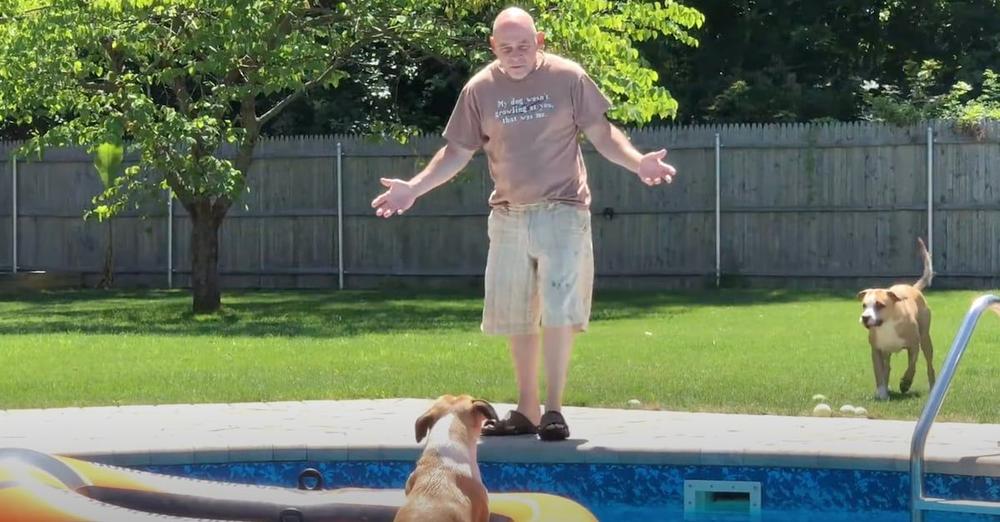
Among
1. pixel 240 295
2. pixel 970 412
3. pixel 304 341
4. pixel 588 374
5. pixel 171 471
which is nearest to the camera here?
pixel 171 471

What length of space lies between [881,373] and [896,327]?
336 mm

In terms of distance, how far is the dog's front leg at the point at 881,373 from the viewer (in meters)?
7.76

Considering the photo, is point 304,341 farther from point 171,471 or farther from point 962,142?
point 962,142

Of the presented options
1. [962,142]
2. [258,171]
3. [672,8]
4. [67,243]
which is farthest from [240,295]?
[962,142]

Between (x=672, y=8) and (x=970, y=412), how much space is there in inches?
306

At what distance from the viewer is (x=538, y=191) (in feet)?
20.0

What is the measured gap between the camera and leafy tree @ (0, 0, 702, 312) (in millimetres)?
13352

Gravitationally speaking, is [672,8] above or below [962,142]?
above

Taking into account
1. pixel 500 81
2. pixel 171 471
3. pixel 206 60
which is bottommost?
pixel 171 471

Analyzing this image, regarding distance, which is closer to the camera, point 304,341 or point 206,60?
point 304,341

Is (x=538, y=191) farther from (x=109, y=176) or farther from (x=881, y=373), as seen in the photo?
(x=109, y=176)

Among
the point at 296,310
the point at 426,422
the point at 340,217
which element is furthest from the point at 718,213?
the point at 426,422

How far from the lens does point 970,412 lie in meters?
6.92

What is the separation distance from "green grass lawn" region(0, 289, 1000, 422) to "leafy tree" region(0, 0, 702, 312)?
1.61 m
